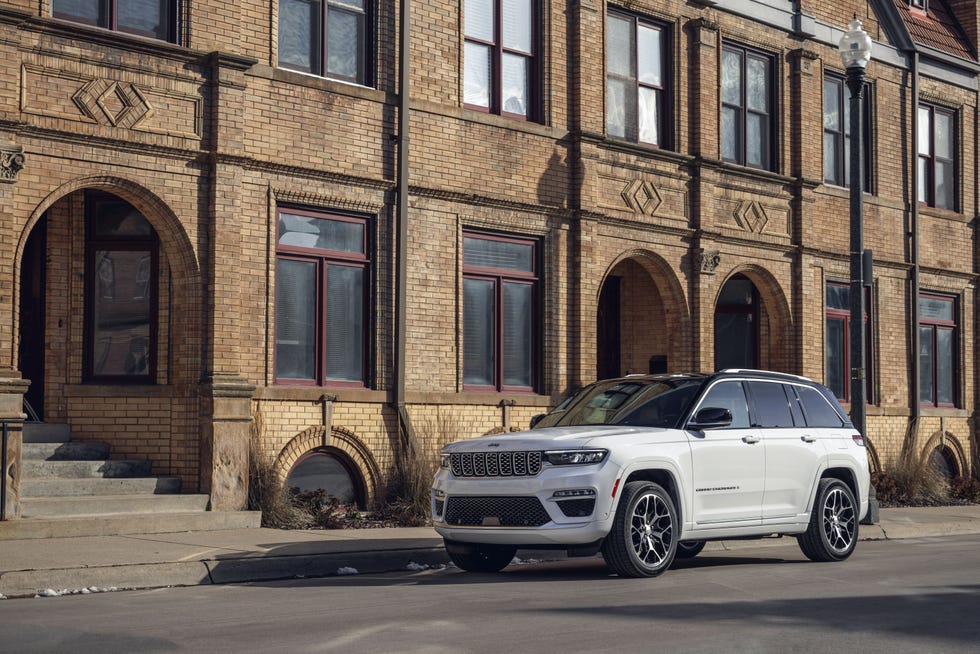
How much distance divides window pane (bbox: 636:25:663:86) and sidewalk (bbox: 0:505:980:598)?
883 cm

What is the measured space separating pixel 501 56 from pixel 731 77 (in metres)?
5.39

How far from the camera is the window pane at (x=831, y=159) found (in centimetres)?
2497

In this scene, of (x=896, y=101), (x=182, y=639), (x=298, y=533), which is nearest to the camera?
(x=182, y=639)

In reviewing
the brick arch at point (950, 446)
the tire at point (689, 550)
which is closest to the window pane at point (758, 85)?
the brick arch at point (950, 446)

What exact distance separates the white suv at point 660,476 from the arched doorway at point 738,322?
9633 mm

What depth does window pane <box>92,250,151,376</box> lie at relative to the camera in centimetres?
1623

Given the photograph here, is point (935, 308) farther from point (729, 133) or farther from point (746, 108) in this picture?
point (729, 133)

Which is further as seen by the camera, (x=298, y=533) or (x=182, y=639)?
(x=298, y=533)

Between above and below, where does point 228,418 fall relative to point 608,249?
below

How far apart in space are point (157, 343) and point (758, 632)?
9.70 meters

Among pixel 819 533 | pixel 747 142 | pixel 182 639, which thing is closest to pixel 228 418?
pixel 819 533

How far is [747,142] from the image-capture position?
2344 centimetres

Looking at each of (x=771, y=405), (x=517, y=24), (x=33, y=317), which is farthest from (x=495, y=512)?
(x=517, y=24)

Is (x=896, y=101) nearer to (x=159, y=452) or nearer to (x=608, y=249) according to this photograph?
(x=608, y=249)
